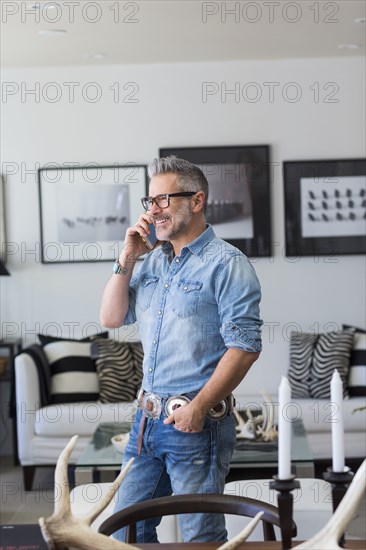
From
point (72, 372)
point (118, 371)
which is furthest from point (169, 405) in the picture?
point (72, 372)

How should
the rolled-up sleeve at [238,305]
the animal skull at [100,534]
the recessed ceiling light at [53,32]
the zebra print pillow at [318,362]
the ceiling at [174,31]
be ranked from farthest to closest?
1. the zebra print pillow at [318,362]
2. the recessed ceiling light at [53,32]
3. the ceiling at [174,31]
4. the rolled-up sleeve at [238,305]
5. the animal skull at [100,534]

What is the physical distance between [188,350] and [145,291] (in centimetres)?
25

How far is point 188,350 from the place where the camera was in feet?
8.25

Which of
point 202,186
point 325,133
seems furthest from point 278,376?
point 202,186

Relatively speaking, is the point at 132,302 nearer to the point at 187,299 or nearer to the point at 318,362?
the point at 187,299

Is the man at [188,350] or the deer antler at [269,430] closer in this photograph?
the man at [188,350]

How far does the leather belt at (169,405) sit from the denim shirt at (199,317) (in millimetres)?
20

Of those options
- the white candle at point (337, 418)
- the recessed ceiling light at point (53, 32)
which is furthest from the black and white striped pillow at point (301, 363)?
the white candle at point (337, 418)

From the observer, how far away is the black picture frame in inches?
241

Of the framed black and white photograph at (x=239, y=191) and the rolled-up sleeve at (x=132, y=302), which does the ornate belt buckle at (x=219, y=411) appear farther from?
the framed black and white photograph at (x=239, y=191)

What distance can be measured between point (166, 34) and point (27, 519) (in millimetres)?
2742

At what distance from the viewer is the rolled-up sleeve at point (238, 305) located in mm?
2438

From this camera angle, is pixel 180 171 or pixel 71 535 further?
pixel 180 171

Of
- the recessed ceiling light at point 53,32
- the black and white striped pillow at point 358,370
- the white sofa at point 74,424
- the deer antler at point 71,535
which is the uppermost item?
the recessed ceiling light at point 53,32
